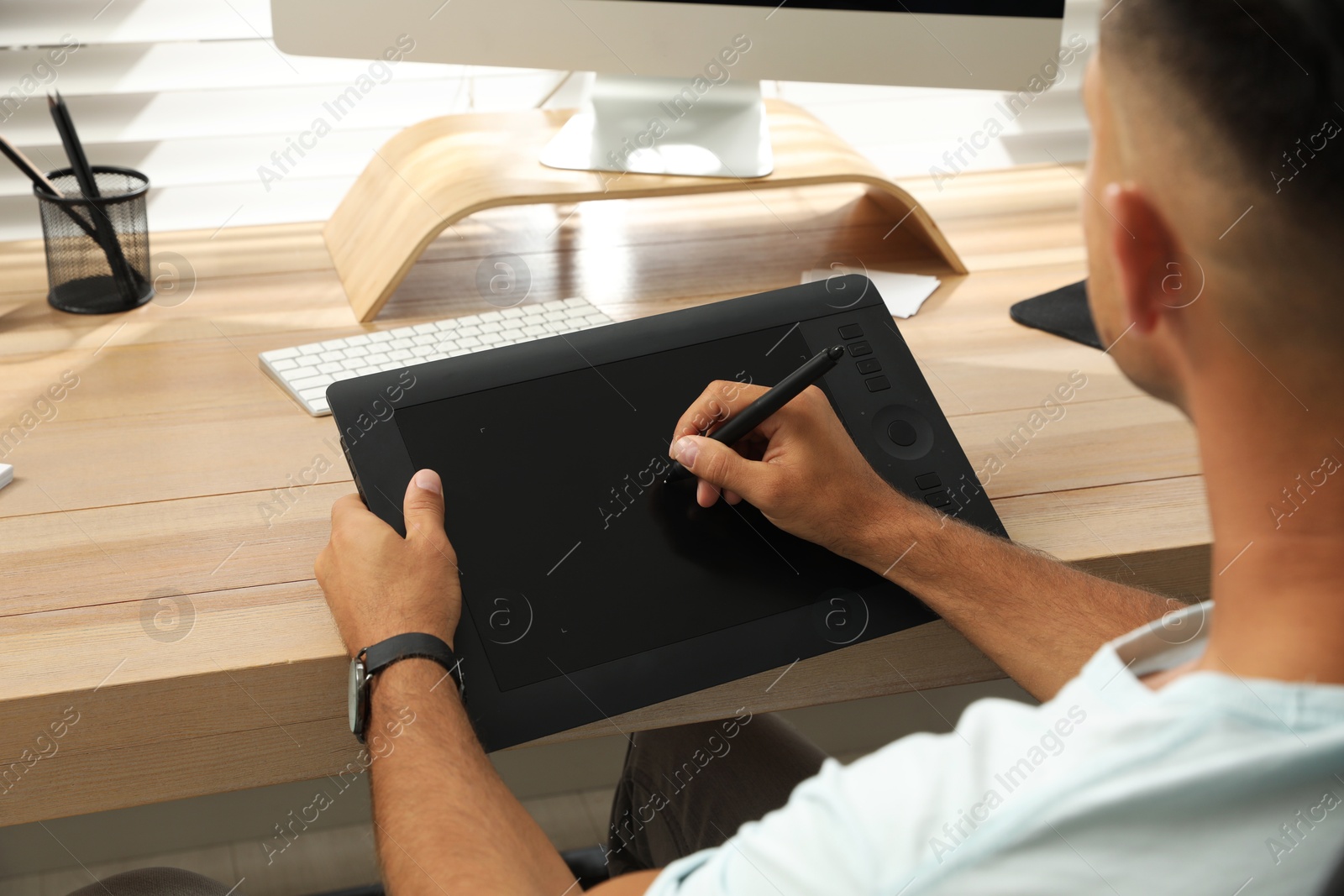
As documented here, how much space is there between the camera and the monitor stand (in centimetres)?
112

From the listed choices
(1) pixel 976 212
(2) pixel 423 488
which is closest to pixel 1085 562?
(2) pixel 423 488

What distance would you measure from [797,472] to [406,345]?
41 cm

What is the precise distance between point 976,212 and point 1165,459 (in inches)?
21.9

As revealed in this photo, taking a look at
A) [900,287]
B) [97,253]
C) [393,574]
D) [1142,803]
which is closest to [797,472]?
[393,574]

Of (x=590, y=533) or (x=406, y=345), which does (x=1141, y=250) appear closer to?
(x=590, y=533)

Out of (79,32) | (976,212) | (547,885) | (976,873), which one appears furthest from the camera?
(976,212)

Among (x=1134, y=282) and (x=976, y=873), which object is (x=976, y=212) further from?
(x=976, y=873)

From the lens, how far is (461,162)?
1.10 meters

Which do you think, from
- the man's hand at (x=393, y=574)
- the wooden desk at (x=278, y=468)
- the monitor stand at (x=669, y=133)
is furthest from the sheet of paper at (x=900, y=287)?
the man's hand at (x=393, y=574)

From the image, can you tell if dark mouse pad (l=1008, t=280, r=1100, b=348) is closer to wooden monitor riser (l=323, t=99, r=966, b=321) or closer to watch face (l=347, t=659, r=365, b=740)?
wooden monitor riser (l=323, t=99, r=966, b=321)

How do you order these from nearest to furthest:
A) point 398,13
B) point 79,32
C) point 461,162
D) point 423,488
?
point 423,488, point 398,13, point 461,162, point 79,32

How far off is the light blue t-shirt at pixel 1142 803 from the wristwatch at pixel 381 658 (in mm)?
290

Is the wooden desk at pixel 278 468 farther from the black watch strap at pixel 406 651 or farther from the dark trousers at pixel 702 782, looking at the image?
the dark trousers at pixel 702 782

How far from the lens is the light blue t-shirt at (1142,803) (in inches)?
15.2
